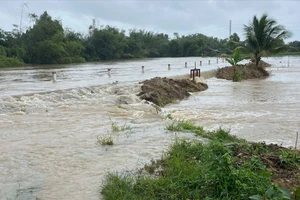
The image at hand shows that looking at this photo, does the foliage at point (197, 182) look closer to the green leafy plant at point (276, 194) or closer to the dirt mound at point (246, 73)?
the green leafy plant at point (276, 194)

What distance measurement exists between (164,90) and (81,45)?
153 feet

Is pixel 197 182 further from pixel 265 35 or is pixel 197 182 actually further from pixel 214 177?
pixel 265 35

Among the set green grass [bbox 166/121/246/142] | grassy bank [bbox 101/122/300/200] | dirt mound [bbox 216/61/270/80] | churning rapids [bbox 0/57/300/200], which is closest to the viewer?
grassy bank [bbox 101/122/300/200]

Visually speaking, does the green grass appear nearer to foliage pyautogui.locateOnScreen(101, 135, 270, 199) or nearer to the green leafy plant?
foliage pyautogui.locateOnScreen(101, 135, 270, 199)

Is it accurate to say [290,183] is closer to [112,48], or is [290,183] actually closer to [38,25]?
[38,25]

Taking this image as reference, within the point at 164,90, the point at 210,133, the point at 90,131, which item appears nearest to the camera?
the point at 210,133

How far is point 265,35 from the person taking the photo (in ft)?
88.4

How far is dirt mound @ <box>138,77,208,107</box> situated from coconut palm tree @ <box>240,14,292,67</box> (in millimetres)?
11833

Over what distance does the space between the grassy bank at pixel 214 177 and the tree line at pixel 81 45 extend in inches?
1050

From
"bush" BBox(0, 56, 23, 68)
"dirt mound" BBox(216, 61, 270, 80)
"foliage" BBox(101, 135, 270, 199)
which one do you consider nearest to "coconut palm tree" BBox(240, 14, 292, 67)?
"dirt mound" BBox(216, 61, 270, 80)

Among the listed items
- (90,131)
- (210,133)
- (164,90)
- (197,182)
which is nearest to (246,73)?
(164,90)

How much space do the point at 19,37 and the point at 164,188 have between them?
63128 millimetres

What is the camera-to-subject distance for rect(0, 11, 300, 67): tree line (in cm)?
5075

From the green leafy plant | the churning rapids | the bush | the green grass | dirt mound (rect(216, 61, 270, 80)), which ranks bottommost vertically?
the churning rapids
